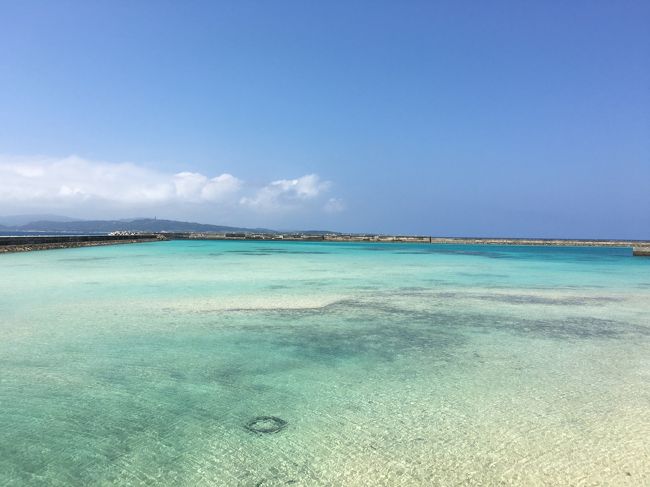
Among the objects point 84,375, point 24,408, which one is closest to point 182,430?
point 24,408

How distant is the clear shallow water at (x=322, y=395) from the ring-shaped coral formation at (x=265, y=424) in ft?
0.25

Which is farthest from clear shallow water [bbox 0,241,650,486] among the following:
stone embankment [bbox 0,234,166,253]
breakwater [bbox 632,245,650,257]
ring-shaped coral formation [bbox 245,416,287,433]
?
breakwater [bbox 632,245,650,257]

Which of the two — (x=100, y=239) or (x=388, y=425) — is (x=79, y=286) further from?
(x=100, y=239)

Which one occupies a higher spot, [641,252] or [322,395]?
[641,252]

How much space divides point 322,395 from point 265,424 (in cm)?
80

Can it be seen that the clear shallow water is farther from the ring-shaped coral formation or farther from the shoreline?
the shoreline

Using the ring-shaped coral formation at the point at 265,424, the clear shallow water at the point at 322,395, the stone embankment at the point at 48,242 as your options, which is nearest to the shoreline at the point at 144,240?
the stone embankment at the point at 48,242

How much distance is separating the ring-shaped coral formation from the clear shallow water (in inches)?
3.0

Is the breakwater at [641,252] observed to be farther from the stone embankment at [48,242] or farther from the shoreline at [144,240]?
the stone embankment at [48,242]

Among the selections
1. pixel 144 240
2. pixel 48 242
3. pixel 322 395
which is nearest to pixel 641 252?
pixel 322 395

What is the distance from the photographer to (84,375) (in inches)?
183

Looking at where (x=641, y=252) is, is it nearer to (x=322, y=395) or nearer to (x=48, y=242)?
(x=322, y=395)

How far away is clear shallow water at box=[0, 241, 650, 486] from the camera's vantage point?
2.94m

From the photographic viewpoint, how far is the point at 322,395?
4.23m
